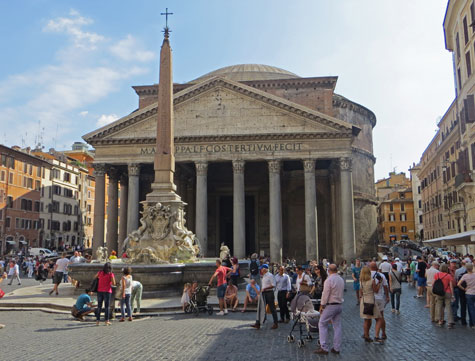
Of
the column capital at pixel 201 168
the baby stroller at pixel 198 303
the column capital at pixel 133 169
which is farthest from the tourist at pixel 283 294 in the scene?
the column capital at pixel 133 169

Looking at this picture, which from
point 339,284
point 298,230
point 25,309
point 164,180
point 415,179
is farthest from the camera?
point 415,179

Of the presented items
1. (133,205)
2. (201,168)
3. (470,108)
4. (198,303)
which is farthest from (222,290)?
(133,205)

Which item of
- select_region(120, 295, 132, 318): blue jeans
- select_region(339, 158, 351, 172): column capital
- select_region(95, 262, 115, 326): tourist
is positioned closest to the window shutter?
select_region(339, 158, 351, 172): column capital

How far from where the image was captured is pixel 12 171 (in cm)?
3697

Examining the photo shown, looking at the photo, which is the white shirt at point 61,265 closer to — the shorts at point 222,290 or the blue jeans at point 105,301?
the blue jeans at point 105,301

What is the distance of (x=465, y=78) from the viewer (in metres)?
20.8

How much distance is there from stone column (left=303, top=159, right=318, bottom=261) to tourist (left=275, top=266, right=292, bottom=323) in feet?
53.4

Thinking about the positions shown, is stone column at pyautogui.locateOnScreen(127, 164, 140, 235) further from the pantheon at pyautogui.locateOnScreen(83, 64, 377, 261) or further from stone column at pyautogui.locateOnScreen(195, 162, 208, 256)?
stone column at pyautogui.locateOnScreen(195, 162, 208, 256)

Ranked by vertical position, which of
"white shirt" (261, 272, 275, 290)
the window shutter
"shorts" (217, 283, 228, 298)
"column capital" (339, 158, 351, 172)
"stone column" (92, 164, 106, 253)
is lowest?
"shorts" (217, 283, 228, 298)

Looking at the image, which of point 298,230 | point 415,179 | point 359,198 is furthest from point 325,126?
point 415,179

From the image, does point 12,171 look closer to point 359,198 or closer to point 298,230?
point 298,230

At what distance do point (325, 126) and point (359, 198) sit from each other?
46.0ft

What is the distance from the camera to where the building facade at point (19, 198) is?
118 feet

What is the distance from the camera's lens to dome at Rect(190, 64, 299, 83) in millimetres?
40156
